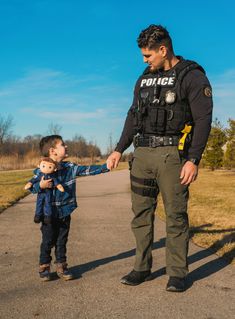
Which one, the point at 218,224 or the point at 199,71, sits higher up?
the point at 199,71

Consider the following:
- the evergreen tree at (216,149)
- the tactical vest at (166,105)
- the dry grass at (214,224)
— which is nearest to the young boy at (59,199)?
the tactical vest at (166,105)

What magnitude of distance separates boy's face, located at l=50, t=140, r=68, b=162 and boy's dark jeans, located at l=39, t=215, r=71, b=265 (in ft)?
1.99

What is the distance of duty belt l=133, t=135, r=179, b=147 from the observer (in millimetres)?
3807

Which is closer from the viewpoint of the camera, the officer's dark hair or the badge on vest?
the badge on vest

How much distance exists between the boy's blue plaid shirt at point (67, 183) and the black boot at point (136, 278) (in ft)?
2.81

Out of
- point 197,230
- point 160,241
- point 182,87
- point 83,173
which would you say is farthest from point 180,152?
point 197,230

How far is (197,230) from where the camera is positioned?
6.91 m

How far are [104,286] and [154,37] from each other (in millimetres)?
2334

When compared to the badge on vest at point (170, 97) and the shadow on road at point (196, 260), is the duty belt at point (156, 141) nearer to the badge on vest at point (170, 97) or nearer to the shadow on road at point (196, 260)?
the badge on vest at point (170, 97)

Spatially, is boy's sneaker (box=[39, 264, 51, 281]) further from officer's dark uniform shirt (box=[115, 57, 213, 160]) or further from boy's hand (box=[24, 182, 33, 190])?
officer's dark uniform shirt (box=[115, 57, 213, 160])

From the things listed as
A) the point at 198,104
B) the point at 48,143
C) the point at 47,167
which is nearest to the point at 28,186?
the point at 47,167

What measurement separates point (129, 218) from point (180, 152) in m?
4.63

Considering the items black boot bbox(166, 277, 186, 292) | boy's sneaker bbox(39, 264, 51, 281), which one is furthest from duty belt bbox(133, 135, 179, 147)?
boy's sneaker bbox(39, 264, 51, 281)

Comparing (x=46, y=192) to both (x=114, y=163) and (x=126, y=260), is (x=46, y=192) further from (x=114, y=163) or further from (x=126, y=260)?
(x=126, y=260)
